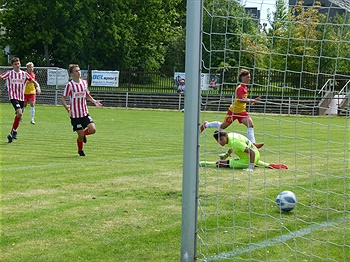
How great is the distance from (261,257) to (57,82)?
32375 millimetres

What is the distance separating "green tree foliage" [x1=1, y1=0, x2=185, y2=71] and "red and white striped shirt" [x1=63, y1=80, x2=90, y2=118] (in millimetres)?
33474

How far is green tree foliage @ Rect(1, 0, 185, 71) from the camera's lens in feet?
151

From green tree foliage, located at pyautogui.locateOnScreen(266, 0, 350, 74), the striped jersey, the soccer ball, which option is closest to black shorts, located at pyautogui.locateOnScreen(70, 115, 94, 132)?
the soccer ball

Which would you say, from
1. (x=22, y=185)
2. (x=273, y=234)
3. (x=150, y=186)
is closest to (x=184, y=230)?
(x=273, y=234)

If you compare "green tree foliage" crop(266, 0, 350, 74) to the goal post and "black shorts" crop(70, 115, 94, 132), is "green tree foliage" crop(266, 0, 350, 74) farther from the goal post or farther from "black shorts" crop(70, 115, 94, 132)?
"black shorts" crop(70, 115, 94, 132)

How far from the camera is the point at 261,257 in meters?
5.06

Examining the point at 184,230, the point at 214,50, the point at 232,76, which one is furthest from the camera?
Answer: the point at 232,76

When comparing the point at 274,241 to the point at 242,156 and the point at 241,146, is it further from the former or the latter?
the point at 242,156

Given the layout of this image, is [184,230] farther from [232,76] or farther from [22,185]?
[22,185]

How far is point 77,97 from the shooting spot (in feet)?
39.6

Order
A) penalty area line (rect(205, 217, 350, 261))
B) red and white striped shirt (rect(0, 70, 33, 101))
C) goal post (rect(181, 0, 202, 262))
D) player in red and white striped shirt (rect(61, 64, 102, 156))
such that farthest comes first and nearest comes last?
1. red and white striped shirt (rect(0, 70, 33, 101))
2. player in red and white striped shirt (rect(61, 64, 102, 156))
3. penalty area line (rect(205, 217, 350, 261))
4. goal post (rect(181, 0, 202, 262))

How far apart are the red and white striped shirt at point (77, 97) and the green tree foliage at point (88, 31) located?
3347 cm

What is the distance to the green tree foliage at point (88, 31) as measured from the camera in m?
45.9

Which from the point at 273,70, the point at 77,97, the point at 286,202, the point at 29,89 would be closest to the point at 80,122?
the point at 77,97
